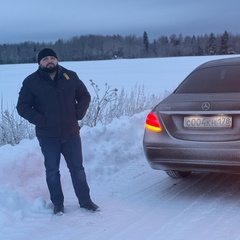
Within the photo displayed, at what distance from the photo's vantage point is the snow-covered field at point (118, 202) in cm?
419

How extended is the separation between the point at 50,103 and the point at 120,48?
89.8 m

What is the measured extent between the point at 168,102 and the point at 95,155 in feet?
6.40

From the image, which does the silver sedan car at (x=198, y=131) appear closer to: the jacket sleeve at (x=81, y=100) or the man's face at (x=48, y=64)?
the jacket sleeve at (x=81, y=100)

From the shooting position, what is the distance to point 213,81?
217 inches

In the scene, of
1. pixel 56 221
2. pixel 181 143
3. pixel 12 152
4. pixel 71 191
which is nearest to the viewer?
pixel 56 221

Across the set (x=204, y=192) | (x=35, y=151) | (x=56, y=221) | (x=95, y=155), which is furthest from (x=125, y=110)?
(x=56, y=221)

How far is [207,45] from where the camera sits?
9488cm

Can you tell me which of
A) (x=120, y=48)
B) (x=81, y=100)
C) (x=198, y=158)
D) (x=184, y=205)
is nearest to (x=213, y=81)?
(x=198, y=158)

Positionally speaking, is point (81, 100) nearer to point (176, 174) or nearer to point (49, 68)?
point (49, 68)

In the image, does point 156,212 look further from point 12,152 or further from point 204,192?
point 12,152

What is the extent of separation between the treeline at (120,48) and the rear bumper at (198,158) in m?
82.6

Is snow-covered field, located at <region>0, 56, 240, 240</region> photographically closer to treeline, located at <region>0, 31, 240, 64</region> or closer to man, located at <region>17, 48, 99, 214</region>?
man, located at <region>17, 48, 99, 214</region>

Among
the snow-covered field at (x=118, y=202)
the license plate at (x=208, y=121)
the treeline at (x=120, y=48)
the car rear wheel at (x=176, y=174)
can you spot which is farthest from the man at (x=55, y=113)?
the treeline at (x=120, y=48)

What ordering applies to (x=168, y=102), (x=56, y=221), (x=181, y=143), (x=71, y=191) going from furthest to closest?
(x=71, y=191), (x=168, y=102), (x=181, y=143), (x=56, y=221)
